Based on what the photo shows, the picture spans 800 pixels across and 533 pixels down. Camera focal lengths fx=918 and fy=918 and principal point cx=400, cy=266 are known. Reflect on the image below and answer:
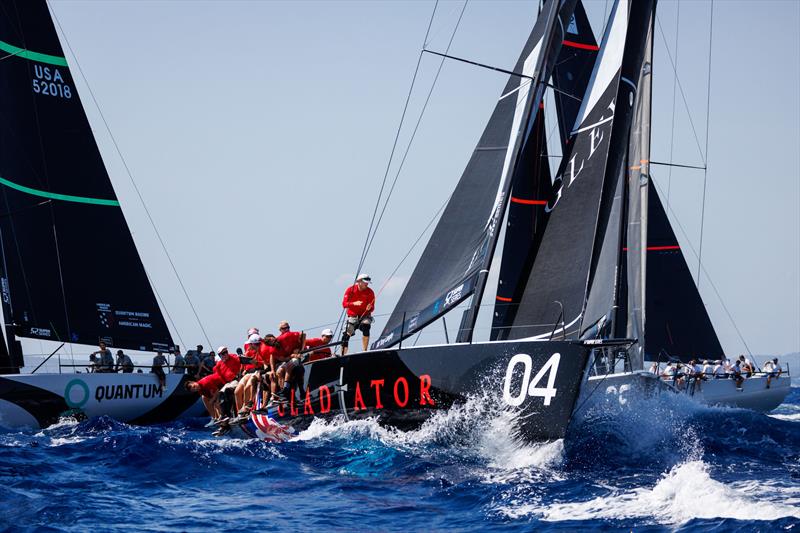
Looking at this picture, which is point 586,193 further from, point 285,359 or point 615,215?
point 285,359

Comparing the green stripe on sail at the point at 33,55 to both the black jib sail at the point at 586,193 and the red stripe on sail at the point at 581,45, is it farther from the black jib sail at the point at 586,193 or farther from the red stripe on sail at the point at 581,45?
the black jib sail at the point at 586,193

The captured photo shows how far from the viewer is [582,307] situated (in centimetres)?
1103

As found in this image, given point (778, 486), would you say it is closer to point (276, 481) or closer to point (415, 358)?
point (415, 358)

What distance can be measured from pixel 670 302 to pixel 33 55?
16.8m

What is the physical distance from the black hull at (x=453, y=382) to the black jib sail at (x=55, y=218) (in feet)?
26.7

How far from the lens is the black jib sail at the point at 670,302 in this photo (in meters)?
24.5

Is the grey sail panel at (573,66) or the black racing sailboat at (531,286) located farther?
the grey sail panel at (573,66)

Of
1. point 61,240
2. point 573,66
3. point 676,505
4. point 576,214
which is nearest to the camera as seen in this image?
point 676,505

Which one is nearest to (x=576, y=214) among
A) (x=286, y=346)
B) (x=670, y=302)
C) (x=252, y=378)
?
(x=286, y=346)

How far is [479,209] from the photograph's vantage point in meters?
12.2

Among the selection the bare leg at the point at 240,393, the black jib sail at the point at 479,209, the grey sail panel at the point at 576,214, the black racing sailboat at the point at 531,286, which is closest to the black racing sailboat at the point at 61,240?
the bare leg at the point at 240,393

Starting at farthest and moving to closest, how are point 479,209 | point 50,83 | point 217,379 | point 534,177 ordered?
point 50,83 → point 534,177 → point 217,379 → point 479,209

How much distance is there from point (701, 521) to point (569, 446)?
10.7 ft

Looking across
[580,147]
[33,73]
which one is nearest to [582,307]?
[580,147]
